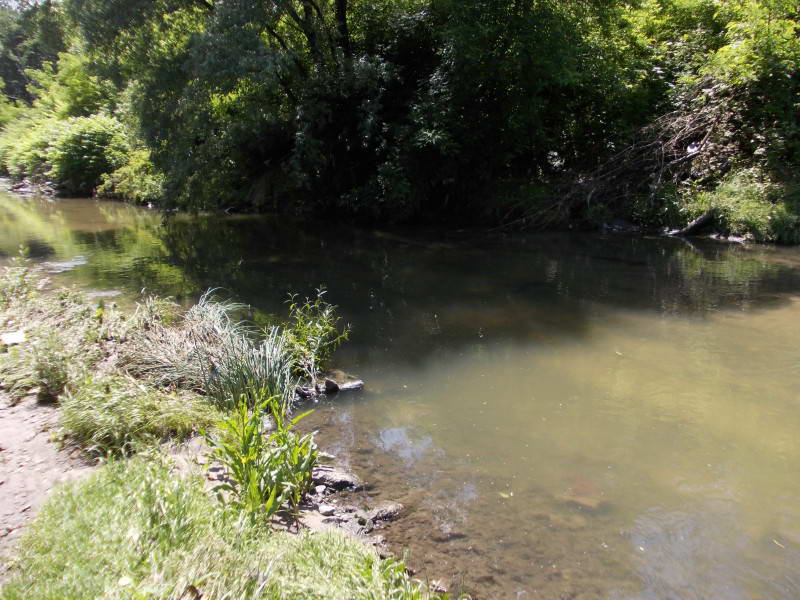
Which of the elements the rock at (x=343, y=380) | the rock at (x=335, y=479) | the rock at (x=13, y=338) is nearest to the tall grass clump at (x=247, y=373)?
the rock at (x=343, y=380)

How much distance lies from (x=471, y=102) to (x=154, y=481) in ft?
46.3

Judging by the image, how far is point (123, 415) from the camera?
4.34m

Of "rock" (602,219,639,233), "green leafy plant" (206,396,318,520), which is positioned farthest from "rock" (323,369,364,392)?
"rock" (602,219,639,233)

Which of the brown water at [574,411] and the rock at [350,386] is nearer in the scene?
the brown water at [574,411]

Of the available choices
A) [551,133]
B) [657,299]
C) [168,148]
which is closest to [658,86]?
[551,133]

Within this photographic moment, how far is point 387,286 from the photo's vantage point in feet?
33.7

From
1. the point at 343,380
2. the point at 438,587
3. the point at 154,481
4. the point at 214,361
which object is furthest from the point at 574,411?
the point at 154,481

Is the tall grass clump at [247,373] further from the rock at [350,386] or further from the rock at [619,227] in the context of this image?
the rock at [619,227]

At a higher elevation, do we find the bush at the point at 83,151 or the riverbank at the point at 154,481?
the bush at the point at 83,151

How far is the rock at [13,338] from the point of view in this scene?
235 inches

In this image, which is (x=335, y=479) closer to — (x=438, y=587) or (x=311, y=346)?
(x=438, y=587)

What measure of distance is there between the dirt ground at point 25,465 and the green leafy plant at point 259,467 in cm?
98

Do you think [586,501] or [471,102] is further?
[471,102]

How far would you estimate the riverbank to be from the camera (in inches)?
103
